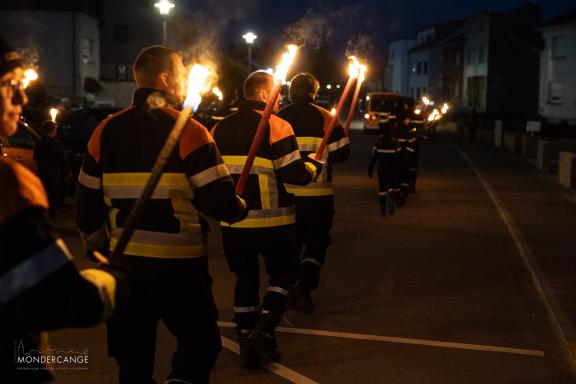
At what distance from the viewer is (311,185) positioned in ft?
24.7

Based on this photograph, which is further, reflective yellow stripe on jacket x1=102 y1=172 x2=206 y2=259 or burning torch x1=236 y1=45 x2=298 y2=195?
burning torch x1=236 y1=45 x2=298 y2=195

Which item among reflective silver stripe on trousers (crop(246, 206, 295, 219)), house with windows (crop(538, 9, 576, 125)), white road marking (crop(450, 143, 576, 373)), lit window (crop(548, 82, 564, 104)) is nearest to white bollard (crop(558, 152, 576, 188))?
white road marking (crop(450, 143, 576, 373))

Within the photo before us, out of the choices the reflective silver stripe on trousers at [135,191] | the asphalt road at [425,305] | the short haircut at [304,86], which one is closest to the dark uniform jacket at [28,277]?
the reflective silver stripe on trousers at [135,191]

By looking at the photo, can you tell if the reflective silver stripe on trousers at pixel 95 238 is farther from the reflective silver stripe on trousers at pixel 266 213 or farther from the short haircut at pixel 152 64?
the reflective silver stripe on trousers at pixel 266 213

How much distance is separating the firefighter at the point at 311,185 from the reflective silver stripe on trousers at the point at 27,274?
16.6 feet

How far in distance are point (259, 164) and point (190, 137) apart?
6.11 ft

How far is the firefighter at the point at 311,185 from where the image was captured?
24.8 feet

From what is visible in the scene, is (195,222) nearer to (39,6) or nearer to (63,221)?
(63,221)

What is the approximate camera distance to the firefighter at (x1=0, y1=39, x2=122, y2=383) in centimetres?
243

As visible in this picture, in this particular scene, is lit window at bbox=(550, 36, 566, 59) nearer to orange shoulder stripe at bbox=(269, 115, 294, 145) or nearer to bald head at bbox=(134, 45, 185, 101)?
orange shoulder stripe at bbox=(269, 115, 294, 145)

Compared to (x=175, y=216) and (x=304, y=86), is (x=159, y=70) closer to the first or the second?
(x=175, y=216)

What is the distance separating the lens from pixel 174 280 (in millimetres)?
4148

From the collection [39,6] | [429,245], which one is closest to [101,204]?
[429,245]

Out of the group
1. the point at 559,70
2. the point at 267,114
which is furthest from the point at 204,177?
the point at 559,70
